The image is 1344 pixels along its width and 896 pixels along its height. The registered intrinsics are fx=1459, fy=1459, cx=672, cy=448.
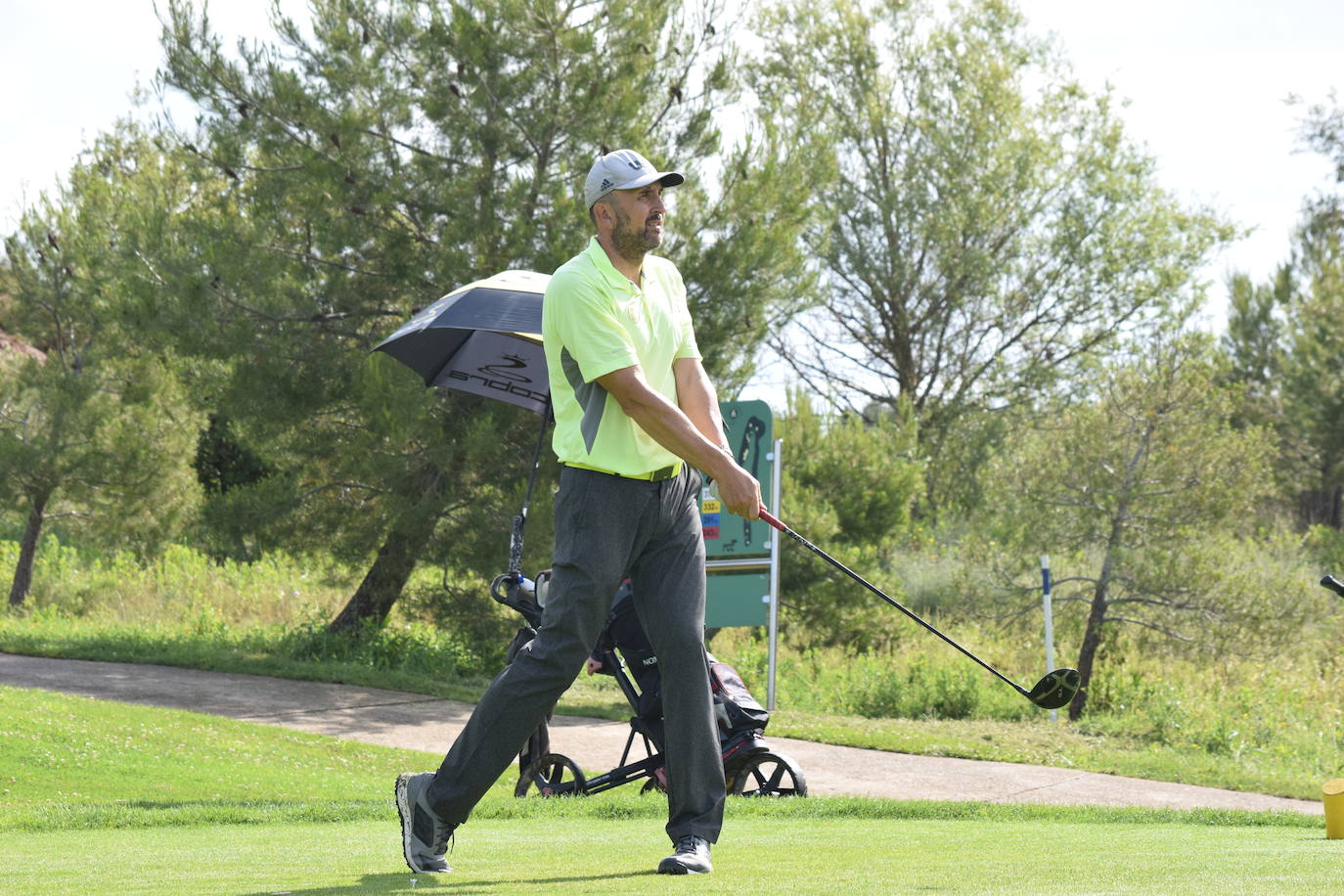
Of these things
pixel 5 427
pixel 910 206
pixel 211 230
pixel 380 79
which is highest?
pixel 910 206

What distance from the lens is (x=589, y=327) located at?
3984 mm

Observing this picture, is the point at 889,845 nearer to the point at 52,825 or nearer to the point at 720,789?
the point at 720,789

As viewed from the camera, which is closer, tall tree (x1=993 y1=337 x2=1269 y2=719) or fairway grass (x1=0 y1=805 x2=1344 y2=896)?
fairway grass (x1=0 y1=805 x2=1344 y2=896)

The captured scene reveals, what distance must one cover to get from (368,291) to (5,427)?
6.04 meters

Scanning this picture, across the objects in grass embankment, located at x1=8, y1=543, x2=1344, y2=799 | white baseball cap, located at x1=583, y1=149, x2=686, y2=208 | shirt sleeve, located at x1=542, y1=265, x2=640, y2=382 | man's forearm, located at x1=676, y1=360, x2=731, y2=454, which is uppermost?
white baseball cap, located at x1=583, y1=149, x2=686, y2=208

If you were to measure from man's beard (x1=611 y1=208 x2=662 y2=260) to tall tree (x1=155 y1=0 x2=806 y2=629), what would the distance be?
8927mm

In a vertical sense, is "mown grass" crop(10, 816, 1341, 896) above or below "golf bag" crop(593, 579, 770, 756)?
below

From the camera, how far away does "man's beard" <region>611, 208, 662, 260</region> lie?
415 cm

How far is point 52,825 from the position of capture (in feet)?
20.3

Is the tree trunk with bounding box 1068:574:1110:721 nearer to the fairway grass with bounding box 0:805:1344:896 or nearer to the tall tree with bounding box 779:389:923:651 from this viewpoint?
the tall tree with bounding box 779:389:923:651

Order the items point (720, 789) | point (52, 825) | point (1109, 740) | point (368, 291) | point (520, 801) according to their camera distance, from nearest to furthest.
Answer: point (720, 789), point (52, 825), point (520, 801), point (1109, 740), point (368, 291)

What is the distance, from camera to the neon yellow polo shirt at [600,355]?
3.98m

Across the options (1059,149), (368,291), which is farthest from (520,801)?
(1059,149)

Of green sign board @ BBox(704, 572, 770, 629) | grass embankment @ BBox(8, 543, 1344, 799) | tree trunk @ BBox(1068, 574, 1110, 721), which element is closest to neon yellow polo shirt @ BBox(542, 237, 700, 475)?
grass embankment @ BBox(8, 543, 1344, 799)
